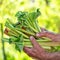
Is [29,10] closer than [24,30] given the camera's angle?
No

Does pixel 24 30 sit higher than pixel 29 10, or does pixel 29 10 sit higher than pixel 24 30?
pixel 29 10

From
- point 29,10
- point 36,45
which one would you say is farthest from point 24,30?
point 29,10

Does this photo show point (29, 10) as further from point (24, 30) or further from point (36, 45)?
point (36, 45)

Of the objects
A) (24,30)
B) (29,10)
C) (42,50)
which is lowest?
(42,50)

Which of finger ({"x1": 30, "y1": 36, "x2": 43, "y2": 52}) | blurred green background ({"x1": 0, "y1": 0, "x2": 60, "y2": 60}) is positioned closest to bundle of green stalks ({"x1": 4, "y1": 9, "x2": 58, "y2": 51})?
finger ({"x1": 30, "y1": 36, "x2": 43, "y2": 52})

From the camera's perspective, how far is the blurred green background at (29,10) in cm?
227

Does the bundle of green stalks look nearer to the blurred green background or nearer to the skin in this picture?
the skin

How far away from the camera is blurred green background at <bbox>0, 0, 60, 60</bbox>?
7.44 feet

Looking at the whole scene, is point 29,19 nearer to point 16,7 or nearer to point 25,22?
point 25,22

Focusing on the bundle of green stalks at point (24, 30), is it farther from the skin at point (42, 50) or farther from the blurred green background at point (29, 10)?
the blurred green background at point (29, 10)

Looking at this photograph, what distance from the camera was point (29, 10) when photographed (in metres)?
2.32

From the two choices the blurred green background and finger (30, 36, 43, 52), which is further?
the blurred green background

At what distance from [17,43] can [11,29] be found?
110mm

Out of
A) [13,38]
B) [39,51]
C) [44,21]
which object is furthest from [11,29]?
[44,21]
